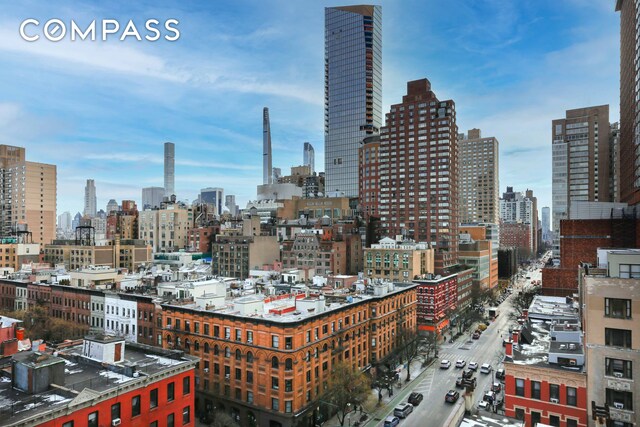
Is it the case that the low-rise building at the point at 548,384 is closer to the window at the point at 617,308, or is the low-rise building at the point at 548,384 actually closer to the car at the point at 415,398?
the window at the point at 617,308

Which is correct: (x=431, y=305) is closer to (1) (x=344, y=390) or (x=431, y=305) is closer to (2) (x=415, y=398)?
(2) (x=415, y=398)

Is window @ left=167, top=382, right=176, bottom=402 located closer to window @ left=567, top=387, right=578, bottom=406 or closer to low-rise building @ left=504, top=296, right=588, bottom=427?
low-rise building @ left=504, top=296, right=588, bottom=427

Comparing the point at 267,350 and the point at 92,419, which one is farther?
the point at 267,350

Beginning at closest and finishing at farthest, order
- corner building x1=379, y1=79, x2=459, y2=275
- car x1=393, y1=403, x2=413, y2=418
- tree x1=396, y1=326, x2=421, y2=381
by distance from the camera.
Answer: car x1=393, y1=403, x2=413, y2=418 < tree x1=396, y1=326, x2=421, y2=381 < corner building x1=379, y1=79, x2=459, y2=275

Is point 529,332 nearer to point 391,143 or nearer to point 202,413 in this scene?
point 202,413

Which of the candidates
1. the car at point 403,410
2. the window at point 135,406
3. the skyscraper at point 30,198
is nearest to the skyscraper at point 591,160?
the car at point 403,410

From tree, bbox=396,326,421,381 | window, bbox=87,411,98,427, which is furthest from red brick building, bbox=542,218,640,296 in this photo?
window, bbox=87,411,98,427

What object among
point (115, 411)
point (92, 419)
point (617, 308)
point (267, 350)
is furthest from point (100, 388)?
point (617, 308)

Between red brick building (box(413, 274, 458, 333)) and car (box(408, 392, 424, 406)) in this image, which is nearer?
car (box(408, 392, 424, 406))
